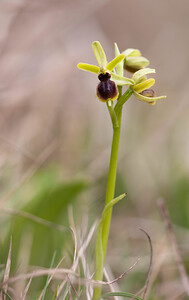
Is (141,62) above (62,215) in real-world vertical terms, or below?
above

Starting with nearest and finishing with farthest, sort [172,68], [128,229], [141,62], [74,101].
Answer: [141,62] < [128,229] < [74,101] < [172,68]

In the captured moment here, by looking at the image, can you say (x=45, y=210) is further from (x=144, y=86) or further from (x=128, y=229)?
(x=144, y=86)

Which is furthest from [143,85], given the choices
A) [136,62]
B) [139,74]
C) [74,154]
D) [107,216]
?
[74,154]

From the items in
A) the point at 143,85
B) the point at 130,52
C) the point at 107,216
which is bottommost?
the point at 107,216

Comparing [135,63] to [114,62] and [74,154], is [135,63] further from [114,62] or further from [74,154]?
[74,154]

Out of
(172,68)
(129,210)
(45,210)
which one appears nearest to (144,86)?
(45,210)

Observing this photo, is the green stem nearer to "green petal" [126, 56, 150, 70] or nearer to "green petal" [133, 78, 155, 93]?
"green petal" [133, 78, 155, 93]
